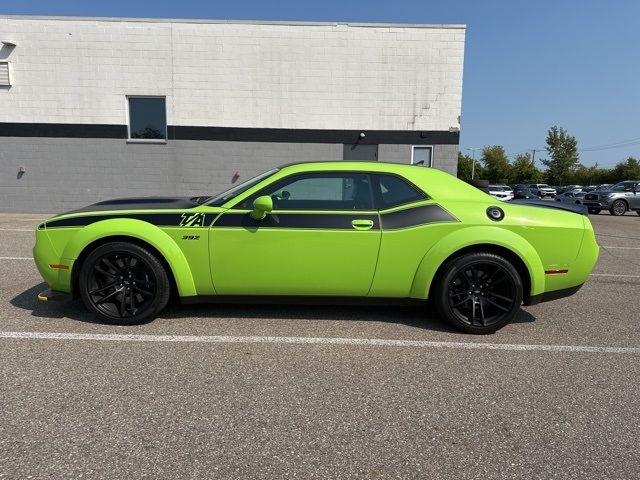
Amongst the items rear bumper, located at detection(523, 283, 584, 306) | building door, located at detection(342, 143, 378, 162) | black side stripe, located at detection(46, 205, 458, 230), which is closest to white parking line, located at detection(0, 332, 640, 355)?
rear bumper, located at detection(523, 283, 584, 306)

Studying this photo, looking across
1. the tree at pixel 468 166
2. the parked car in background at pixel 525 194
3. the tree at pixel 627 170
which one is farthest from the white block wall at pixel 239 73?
the tree at pixel 468 166

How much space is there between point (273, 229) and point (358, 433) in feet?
6.34

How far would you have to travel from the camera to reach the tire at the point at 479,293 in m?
3.83

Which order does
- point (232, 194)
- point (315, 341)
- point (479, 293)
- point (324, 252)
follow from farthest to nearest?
point (232, 194), point (479, 293), point (324, 252), point (315, 341)

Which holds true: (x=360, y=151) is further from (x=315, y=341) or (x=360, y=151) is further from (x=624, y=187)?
(x=624, y=187)

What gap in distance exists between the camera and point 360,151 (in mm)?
13914

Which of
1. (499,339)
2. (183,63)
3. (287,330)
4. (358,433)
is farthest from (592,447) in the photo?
(183,63)

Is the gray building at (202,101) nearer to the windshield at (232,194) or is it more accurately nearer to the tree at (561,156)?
the windshield at (232,194)

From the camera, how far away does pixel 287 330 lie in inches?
151

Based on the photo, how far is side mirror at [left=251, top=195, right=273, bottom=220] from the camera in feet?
12.2

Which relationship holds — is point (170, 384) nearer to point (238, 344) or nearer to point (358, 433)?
point (238, 344)

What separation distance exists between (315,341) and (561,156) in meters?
73.3

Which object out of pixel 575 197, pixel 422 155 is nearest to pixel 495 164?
pixel 575 197

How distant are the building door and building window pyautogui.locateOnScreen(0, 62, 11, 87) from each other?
1073 cm
